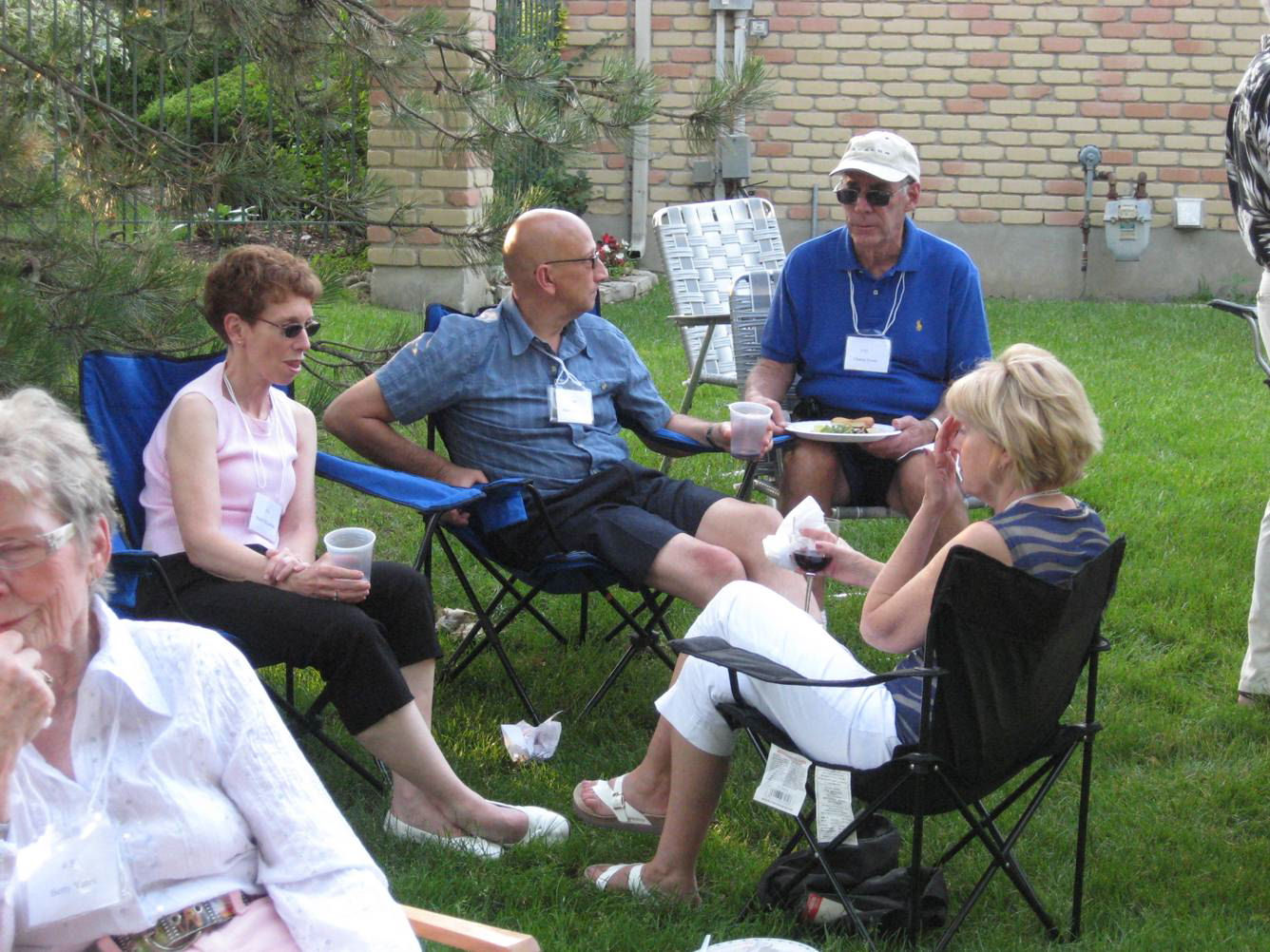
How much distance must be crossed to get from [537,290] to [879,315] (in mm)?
1027

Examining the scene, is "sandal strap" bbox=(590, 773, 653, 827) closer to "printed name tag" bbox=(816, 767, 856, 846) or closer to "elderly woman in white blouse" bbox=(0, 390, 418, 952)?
"printed name tag" bbox=(816, 767, 856, 846)

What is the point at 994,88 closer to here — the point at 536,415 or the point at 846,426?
the point at 846,426

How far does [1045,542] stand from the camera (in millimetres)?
2441

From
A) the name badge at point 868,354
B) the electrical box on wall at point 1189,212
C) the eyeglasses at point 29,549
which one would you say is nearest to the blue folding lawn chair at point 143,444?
the name badge at point 868,354

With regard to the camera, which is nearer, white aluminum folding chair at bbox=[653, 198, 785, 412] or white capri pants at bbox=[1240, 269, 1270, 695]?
white capri pants at bbox=[1240, 269, 1270, 695]

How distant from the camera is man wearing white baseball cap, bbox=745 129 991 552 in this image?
405 cm

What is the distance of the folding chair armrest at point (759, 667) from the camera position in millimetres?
2342

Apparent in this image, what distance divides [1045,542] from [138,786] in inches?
59.4

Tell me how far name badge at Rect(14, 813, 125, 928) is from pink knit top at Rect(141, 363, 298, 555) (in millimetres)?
1528

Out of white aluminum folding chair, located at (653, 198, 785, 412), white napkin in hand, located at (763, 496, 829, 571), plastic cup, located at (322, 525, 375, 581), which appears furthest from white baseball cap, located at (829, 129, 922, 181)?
plastic cup, located at (322, 525, 375, 581)

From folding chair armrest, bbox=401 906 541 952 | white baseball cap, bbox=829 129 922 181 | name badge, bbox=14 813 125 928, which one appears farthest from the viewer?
white baseball cap, bbox=829 129 922 181

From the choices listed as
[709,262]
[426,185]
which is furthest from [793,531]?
[426,185]

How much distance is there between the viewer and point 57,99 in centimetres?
374

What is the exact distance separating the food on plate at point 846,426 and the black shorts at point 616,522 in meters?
0.36
